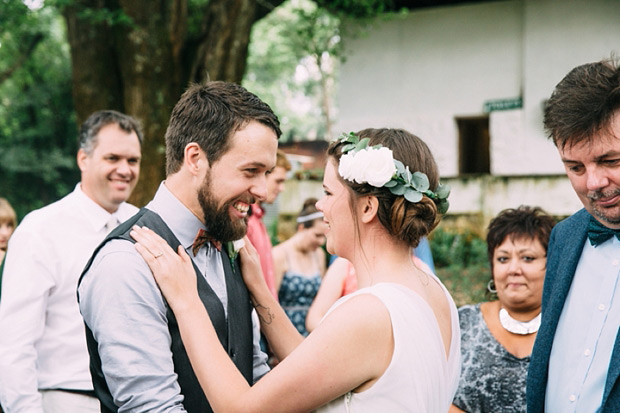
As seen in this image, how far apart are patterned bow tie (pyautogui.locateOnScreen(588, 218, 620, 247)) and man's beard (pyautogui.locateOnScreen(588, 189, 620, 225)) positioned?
0.54 feet

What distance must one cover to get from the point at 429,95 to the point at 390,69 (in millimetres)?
1032

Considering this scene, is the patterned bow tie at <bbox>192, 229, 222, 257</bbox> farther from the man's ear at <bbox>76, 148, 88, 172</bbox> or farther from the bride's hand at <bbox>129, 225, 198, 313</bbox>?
the man's ear at <bbox>76, 148, 88, 172</bbox>

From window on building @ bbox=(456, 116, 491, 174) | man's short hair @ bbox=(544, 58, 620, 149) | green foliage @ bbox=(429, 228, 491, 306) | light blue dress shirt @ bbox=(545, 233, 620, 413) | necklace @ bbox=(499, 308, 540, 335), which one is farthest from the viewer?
window on building @ bbox=(456, 116, 491, 174)

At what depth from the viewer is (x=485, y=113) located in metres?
12.6

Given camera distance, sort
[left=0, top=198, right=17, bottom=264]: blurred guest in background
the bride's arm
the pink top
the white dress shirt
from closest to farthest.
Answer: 1. the bride's arm
2. the white dress shirt
3. the pink top
4. [left=0, top=198, right=17, bottom=264]: blurred guest in background

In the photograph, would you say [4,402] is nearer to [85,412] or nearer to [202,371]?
[85,412]

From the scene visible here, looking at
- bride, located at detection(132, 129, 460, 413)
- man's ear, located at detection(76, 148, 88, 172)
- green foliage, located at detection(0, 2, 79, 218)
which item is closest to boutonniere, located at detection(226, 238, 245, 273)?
bride, located at detection(132, 129, 460, 413)

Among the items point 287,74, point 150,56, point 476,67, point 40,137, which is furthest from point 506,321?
point 287,74

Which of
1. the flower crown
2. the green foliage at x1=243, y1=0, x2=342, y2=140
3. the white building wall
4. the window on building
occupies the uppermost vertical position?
the green foliage at x1=243, y1=0, x2=342, y2=140

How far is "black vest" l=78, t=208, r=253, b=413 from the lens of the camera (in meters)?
2.17

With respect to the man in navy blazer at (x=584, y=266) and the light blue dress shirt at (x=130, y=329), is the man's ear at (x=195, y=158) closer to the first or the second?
A: the light blue dress shirt at (x=130, y=329)

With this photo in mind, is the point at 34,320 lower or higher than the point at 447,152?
lower

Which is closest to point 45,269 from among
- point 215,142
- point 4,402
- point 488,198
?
point 4,402

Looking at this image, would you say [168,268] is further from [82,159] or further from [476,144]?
[476,144]
